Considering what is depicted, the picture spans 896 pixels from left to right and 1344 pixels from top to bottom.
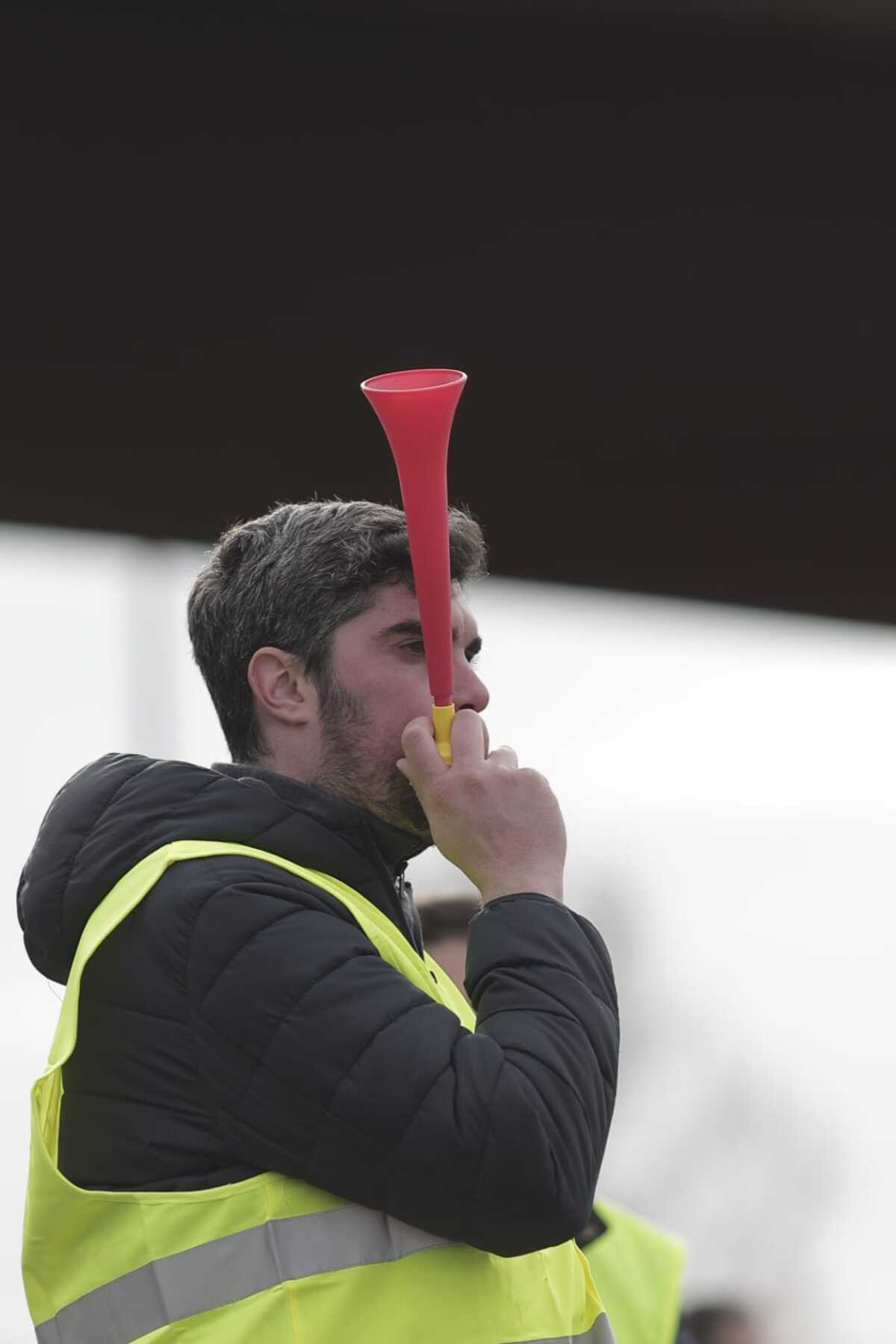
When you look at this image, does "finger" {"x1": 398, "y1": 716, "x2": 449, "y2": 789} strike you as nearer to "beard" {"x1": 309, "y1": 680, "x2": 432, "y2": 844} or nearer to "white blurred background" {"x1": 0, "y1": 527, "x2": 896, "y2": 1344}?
"beard" {"x1": 309, "y1": 680, "x2": 432, "y2": 844}

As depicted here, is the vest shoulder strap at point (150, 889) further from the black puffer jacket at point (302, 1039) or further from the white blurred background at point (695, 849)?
the white blurred background at point (695, 849)

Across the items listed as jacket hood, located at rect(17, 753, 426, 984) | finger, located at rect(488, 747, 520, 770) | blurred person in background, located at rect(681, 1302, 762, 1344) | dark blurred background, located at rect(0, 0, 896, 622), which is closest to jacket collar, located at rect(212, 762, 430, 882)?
jacket hood, located at rect(17, 753, 426, 984)

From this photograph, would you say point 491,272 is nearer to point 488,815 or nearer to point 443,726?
point 443,726

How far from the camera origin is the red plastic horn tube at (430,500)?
1.47 m

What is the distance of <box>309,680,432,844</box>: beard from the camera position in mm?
1507

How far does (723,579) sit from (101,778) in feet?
10.2

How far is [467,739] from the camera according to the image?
4.72 feet

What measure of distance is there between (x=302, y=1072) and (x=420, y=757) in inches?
12.9

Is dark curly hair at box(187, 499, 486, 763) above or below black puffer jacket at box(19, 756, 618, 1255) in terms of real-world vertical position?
above

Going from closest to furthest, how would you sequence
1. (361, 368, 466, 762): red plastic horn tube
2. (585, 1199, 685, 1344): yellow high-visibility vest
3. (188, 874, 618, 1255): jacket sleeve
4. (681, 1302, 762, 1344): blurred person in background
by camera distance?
1. (188, 874, 618, 1255): jacket sleeve
2. (361, 368, 466, 762): red plastic horn tube
3. (585, 1199, 685, 1344): yellow high-visibility vest
4. (681, 1302, 762, 1344): blurred person in background

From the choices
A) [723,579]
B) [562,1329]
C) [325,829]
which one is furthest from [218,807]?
[723,579]

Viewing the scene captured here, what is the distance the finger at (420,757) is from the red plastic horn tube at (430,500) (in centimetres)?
2

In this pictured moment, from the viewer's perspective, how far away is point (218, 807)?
1.39m

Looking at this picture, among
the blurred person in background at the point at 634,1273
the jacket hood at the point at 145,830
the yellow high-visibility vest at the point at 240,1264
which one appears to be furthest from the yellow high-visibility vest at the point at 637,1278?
the jacket hood at the point at 145,830
